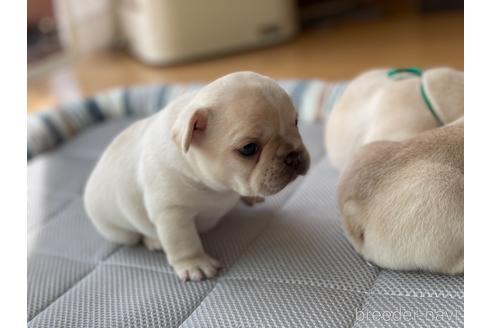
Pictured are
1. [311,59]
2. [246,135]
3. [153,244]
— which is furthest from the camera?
[311,59]

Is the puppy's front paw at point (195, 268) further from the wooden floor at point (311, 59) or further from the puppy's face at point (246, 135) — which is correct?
the wooden floor at point (311, 59)

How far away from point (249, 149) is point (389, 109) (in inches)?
15.7

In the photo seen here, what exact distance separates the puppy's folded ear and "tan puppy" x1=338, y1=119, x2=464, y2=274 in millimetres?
269

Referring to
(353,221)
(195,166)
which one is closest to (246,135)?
(195,166)

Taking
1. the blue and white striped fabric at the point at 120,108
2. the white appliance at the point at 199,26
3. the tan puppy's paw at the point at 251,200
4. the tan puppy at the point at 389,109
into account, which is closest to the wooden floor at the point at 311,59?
the white appliance at the point at 199,26

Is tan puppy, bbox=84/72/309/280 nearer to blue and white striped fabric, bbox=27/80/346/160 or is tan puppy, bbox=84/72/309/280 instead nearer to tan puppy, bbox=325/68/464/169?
tan puppy, bbox=325/68/464/169

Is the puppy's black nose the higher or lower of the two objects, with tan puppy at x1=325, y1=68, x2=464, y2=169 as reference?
higher

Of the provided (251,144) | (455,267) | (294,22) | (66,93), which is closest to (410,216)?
(455,267)

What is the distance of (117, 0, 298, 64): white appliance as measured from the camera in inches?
111

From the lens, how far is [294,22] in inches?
123

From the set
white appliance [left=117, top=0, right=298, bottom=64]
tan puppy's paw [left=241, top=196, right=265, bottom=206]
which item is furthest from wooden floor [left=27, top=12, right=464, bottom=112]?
tan puppy's paw [left=241, top=196, right=265, bottom=206]

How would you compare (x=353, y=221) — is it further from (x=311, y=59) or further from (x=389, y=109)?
(x=311, y=59)

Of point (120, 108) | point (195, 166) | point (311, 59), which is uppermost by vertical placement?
point (195, 166)

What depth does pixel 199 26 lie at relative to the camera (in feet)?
9.43
